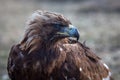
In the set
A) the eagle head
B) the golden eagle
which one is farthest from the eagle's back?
the eagle head

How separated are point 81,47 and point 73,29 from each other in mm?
724

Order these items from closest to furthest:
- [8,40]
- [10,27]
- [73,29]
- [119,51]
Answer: [73,29], [119,51], [8,40], [10,27]

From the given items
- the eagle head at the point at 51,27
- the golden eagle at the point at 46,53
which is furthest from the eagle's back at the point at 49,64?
the eagle head at the point at 51,27

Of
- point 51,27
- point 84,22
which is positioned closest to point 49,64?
point 51,27

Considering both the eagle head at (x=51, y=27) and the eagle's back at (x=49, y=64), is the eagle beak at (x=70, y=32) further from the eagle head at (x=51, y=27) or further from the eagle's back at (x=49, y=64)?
the eagle's back at (x=49, y=64)

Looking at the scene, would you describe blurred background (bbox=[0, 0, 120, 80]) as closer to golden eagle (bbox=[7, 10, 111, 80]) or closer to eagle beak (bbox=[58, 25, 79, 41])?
golden eagle (bbox=[7, 10, 111, 80])

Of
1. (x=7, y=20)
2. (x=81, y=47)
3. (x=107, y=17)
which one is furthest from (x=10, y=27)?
(x=81, y=47)

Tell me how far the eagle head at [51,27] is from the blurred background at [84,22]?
11.9ft

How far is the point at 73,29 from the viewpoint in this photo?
26.3ft

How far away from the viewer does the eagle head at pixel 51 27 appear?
26.5 ft

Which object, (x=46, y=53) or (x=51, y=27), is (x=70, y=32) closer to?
(x=51, y=27)

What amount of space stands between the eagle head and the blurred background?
3.63 meters

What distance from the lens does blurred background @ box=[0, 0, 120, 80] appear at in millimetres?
13922

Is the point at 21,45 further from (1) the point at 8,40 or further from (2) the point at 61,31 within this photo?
(1) the point at 8,40
